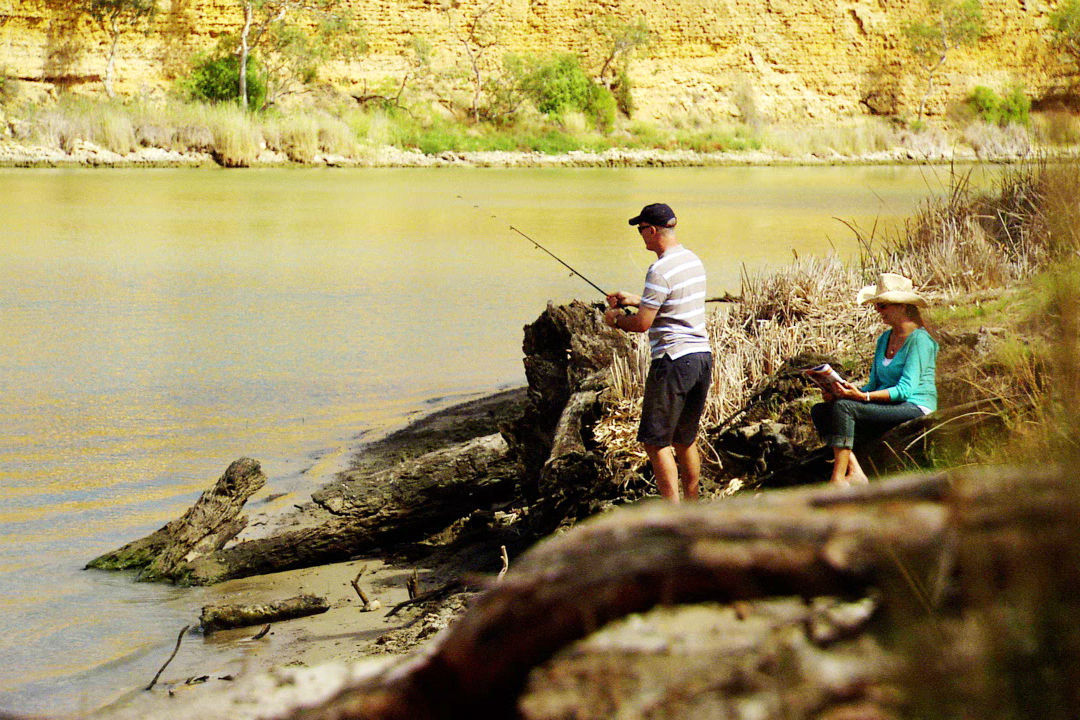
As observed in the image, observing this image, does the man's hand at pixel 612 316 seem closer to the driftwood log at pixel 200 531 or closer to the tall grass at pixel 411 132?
the driftwood log at pixel 200 531

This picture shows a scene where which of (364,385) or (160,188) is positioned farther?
(160,188)

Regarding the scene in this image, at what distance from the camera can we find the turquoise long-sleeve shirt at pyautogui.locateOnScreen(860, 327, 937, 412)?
511 cm

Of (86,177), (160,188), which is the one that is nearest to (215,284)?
(160,188)

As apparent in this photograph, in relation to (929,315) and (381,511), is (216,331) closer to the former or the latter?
(381,511)

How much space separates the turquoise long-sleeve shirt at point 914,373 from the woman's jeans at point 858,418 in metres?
0.05

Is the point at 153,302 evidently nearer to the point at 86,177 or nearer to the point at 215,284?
the point at 215,284

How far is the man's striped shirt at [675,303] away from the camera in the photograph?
5629 millimetres

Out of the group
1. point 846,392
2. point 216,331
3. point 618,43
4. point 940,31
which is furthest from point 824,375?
point 940,31

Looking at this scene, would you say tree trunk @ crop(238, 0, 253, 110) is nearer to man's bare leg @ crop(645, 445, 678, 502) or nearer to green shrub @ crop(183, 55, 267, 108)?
green shrub @ crop(183, 55, 267, 108)

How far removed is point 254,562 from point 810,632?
5673 millimetres

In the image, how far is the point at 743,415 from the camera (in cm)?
633

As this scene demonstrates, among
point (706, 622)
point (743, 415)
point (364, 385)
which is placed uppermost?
point (706, 622)

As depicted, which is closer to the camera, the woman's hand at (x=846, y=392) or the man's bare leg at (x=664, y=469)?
the woman's hand at (x=846, y=392)

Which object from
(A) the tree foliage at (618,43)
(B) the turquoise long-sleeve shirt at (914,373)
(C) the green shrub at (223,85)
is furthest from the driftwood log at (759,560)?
(A) the tree foliage at (618,43)
